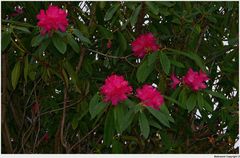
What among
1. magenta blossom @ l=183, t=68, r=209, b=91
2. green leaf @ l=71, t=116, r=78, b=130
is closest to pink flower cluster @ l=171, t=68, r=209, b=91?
magenta blossom @ l=183, t=68, r=209, b=91

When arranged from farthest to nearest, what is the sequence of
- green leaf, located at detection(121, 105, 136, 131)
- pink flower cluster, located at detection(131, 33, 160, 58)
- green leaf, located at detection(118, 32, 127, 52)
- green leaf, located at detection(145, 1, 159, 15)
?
green leaf, located at detection(118, 32, 127, 52)
pink flower cluster, located at detection(131, 33, 160, 58)
green leaf, located at detection(145, 1, 159, 15)
green leaf, located at detection(121, 105, 136, 131)

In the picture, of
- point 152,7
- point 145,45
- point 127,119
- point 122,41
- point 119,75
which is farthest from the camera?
point 119,75

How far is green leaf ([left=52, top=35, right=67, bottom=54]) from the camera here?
1.50 metres

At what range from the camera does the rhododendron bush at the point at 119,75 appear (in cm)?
155

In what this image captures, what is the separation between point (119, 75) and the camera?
6.60 ft

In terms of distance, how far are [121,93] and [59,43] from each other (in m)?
0.25

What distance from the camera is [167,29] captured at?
6.55ft

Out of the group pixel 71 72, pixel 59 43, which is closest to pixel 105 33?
pixel 71 72

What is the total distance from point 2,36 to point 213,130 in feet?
3.84

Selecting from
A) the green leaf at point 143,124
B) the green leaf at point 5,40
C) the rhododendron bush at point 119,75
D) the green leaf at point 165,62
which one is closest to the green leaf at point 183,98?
the rhododendron bush at point 119,75

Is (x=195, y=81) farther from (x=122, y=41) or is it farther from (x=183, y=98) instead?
(x=122, y=41)

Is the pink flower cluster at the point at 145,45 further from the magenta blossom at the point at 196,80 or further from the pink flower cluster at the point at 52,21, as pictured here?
the pink flower cluster at the point at 52,21

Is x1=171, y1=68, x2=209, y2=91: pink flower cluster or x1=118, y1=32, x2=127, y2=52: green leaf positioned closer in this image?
x1=171, y1=68, x2=209, y2=91: pink flower cluster

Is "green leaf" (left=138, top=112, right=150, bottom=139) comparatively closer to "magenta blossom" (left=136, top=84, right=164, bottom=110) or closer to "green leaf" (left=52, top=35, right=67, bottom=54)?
"magenta blossom" (left=136, top=84, right=164, bottom=110)
